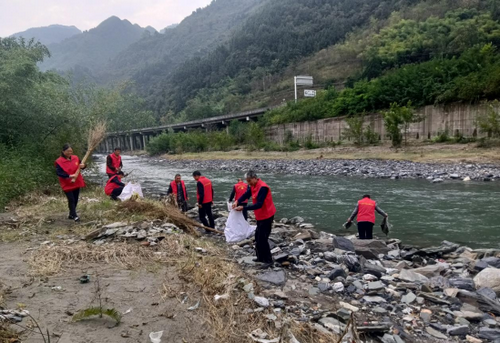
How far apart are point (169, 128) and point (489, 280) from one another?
8524cm

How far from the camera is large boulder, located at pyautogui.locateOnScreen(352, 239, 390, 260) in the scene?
7.46m

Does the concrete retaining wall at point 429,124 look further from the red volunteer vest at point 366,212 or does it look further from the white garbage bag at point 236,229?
the white garbage bag at point 236,229

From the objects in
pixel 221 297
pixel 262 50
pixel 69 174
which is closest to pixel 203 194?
pixel 69 174

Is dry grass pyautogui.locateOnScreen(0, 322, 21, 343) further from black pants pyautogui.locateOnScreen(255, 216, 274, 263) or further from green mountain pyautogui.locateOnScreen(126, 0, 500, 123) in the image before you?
green mountain pyautogui.locateOnScreen(126, 0, 500, 123)

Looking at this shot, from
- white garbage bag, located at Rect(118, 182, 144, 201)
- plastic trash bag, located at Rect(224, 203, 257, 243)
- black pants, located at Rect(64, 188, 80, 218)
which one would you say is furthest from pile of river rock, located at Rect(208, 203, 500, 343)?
white garbage bag, located at Rect(118, 182, 144, 201)

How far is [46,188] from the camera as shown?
1311 cm

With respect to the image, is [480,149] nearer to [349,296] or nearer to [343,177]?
[343,177]

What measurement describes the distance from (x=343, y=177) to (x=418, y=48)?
5292cm

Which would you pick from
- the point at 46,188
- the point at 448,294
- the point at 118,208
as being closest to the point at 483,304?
the point at 448,294

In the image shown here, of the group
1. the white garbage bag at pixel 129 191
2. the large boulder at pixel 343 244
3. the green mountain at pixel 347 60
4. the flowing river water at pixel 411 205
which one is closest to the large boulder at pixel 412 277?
the large boulder at pixel 343 244

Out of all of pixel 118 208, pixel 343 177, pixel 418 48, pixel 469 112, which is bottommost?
pixel 343 177

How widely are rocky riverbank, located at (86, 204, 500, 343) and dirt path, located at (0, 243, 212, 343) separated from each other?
0.94 m

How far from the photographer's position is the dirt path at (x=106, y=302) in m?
3.75

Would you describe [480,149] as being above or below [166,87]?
below
